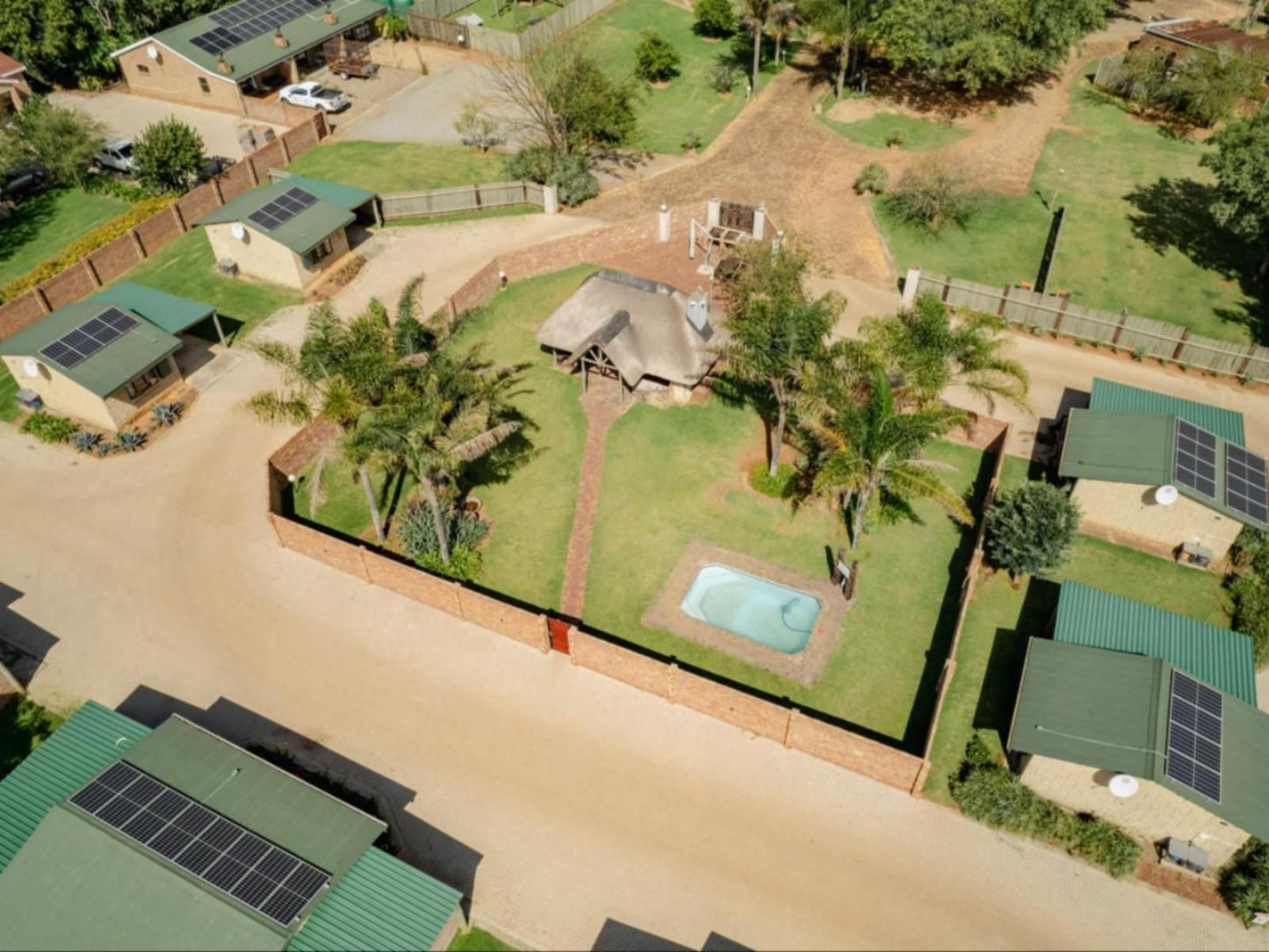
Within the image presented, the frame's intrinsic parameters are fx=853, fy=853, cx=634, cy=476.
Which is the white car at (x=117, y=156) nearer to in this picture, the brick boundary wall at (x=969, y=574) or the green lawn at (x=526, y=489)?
the green lawn at (x=526, y=489)

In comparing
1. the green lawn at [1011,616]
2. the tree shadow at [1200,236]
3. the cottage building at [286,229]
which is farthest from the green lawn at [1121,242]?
the cottage building at [286,229]

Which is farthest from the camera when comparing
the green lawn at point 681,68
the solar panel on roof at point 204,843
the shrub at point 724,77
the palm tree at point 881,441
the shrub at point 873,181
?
the shrub at point 724,77

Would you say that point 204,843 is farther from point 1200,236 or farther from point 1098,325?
point 1200,236

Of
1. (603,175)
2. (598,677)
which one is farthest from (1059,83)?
(598,677)

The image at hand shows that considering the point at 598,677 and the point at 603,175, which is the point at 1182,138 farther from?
the point at 598,677

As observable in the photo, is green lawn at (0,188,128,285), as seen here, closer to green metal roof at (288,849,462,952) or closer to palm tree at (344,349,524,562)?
palm tree at (344,349,524,562)

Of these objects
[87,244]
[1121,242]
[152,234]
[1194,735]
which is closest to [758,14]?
[1121,242]
